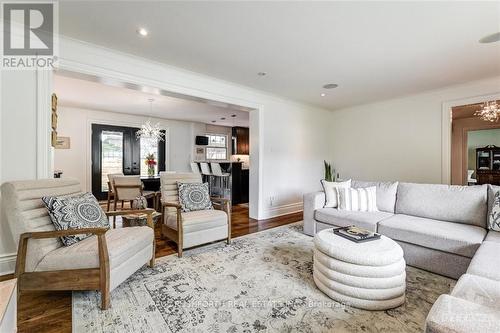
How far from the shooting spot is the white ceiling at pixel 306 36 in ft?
6.59

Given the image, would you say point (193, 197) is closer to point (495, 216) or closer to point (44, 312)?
point (44, 312)

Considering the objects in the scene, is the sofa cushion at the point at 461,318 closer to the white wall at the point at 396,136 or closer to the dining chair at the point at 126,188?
the white wall at the point at 396,136

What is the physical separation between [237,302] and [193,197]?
1.66 metres

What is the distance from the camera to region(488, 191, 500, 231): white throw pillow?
7.52 ft

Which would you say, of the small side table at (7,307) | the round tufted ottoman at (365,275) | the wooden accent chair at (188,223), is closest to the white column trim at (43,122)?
the wooden accent chair at (188,223)

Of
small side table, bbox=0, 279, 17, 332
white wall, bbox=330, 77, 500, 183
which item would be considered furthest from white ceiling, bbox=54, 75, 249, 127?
small side table, bbox=0, 279, 17, 332

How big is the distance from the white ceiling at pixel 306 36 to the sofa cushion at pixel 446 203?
5.40ft

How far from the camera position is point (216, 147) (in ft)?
28.2

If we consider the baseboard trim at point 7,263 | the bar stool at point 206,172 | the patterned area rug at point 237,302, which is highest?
the bar stool at point 206,172

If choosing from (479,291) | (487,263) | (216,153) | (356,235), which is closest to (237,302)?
(356,235)

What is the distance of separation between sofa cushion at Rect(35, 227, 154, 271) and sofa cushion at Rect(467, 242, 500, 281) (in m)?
2.49

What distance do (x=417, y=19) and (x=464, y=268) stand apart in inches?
91.3

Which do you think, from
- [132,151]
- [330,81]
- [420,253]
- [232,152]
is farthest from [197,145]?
[420,253]

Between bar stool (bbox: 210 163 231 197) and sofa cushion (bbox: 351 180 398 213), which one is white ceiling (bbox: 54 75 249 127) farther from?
sofa cushion (bbox: 351 180 398 213)
